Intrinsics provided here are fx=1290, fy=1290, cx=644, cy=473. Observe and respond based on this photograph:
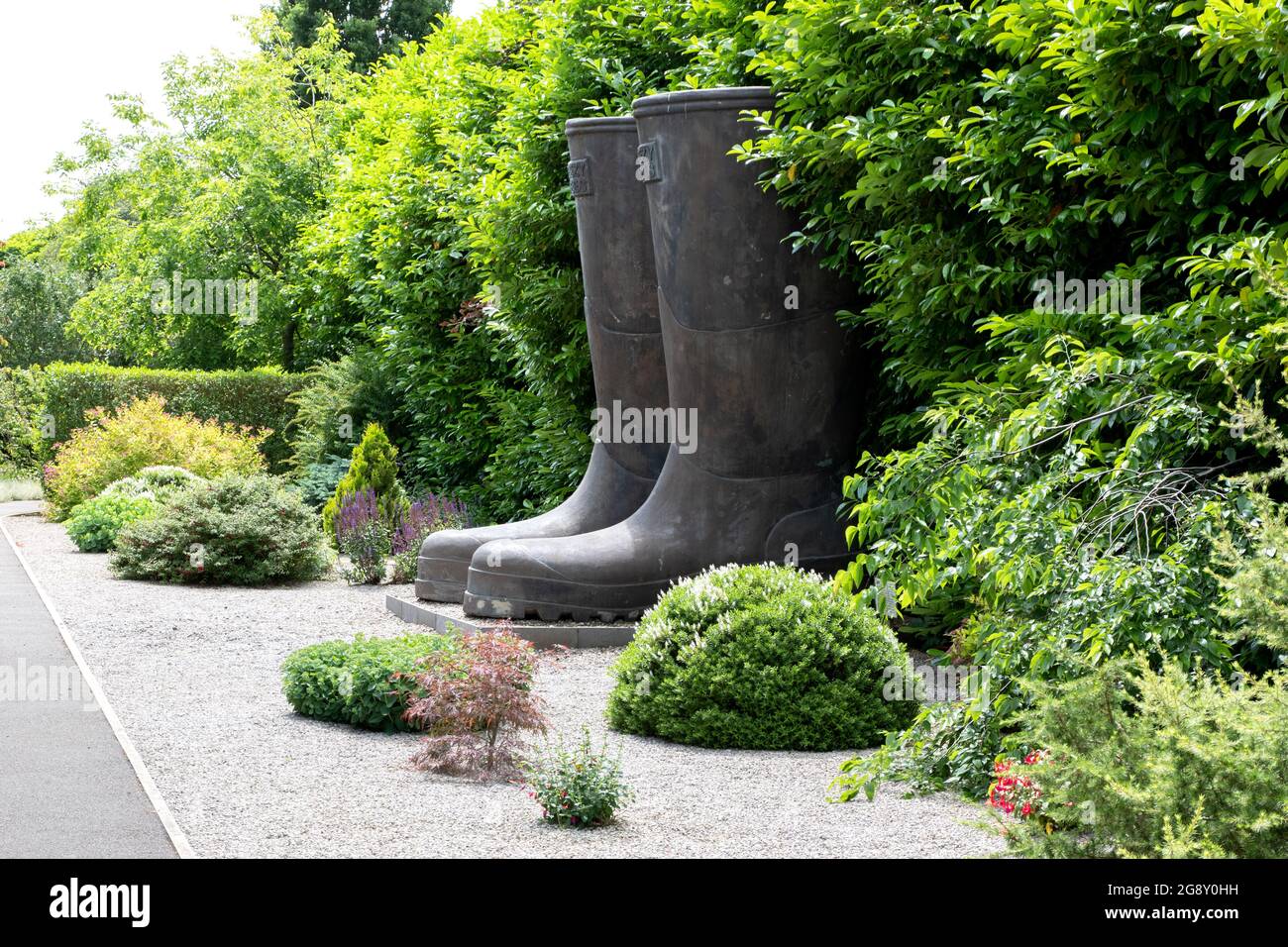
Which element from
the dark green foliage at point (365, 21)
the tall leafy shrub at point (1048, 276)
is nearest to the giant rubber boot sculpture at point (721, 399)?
the tall leafy shrub at point (1048, 276)

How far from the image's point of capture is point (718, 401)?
27.2 ft

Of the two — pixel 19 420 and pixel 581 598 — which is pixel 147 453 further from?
pixel 581 598

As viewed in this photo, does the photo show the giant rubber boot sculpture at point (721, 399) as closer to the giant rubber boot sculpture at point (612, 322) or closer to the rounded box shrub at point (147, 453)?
the giant rubber boot sculpture at point (612, 322)

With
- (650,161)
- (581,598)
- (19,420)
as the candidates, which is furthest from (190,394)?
(650,161)

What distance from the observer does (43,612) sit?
10133mm

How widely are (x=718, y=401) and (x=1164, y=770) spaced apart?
5242 mm

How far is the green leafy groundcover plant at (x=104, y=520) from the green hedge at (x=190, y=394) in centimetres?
547

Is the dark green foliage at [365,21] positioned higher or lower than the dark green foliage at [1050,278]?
higher

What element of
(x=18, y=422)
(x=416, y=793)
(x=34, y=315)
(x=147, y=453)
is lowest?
(x=416, y=793)

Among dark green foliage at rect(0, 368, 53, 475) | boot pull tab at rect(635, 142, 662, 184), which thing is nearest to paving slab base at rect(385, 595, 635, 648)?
boot pull tab at rect(635, 142, 662, 184)

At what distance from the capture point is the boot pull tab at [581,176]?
9.27 metres

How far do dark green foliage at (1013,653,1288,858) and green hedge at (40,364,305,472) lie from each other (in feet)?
58.4
